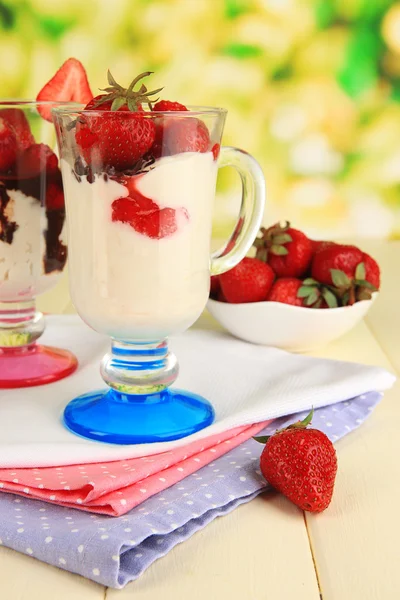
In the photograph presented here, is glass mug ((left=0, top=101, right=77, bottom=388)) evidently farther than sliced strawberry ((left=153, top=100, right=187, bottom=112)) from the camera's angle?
Yes

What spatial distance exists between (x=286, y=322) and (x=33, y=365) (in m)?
0.38

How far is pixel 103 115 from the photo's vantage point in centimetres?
89

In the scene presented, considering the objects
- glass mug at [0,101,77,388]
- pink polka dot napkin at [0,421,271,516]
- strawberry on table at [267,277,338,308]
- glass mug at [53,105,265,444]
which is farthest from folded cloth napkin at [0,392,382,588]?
strawberry on table at [267,277,338,308]

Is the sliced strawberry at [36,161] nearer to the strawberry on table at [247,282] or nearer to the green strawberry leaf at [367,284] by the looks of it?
the strawberry on table at [247,282]

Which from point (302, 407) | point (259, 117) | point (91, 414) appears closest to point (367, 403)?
point (302, 407)

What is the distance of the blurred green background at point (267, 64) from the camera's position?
112 inches

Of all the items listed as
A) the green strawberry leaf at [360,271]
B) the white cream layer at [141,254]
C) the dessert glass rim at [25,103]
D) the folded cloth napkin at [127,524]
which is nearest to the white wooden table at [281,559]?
the folded cloth napkin at [127,524]

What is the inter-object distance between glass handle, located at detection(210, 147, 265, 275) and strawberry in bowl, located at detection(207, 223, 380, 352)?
28 centimetres

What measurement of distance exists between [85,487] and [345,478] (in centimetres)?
27

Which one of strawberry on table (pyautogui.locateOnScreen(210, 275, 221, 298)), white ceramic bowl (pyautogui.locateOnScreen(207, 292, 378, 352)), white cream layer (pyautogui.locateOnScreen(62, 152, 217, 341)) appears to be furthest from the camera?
strawberry on table (pyautogui.locateOnScreen(210, 275, 221, 298))

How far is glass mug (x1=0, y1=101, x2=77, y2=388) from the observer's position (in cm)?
112

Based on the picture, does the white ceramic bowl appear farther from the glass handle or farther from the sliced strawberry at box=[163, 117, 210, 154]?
the sliced strawberry at box=[163, 117, 210, 154]

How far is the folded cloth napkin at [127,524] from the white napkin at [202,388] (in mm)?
73

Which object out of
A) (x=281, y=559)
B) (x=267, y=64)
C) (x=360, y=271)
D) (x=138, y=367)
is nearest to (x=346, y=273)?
(x=360, y=271)
